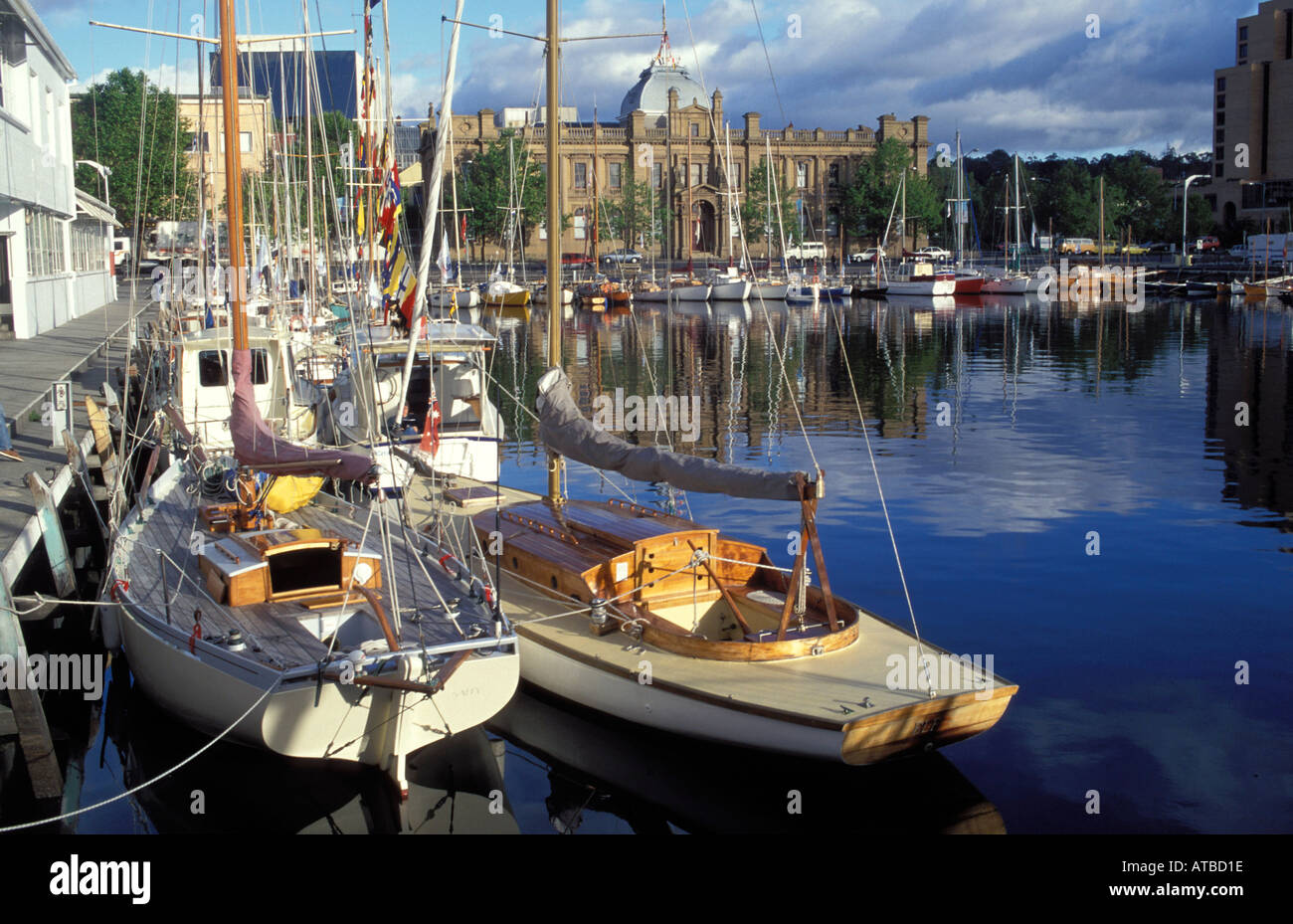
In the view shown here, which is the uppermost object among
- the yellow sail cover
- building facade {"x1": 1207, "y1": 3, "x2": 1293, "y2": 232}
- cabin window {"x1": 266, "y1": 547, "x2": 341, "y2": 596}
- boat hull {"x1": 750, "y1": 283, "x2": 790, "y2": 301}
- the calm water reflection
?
building facade {"x1": 1207, "y1": 3, "x2": 1293, "y2": 232}

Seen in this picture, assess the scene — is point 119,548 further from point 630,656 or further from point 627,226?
point 627,226

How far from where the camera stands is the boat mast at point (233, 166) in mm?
16594

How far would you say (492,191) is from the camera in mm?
Answer: 102750

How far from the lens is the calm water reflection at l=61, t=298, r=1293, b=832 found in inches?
450

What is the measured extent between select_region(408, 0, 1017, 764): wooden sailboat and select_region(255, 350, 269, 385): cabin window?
952 centimetres

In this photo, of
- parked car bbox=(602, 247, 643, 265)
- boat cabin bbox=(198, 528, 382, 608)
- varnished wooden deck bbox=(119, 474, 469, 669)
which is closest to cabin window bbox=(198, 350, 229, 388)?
varnished wooden deck bbox=(119, 474, 469, 669)

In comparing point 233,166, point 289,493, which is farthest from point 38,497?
point 233,166

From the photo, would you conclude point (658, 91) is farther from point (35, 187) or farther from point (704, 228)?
point (35, 187)

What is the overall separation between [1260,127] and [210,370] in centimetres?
12810

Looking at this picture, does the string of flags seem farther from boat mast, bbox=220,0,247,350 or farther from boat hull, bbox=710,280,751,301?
boat hull, bbox=710,280,751,301

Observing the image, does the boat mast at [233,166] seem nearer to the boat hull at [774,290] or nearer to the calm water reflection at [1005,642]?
the calm water reflection at [1005,642]

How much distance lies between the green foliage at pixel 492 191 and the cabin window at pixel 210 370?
7668 centimetres
